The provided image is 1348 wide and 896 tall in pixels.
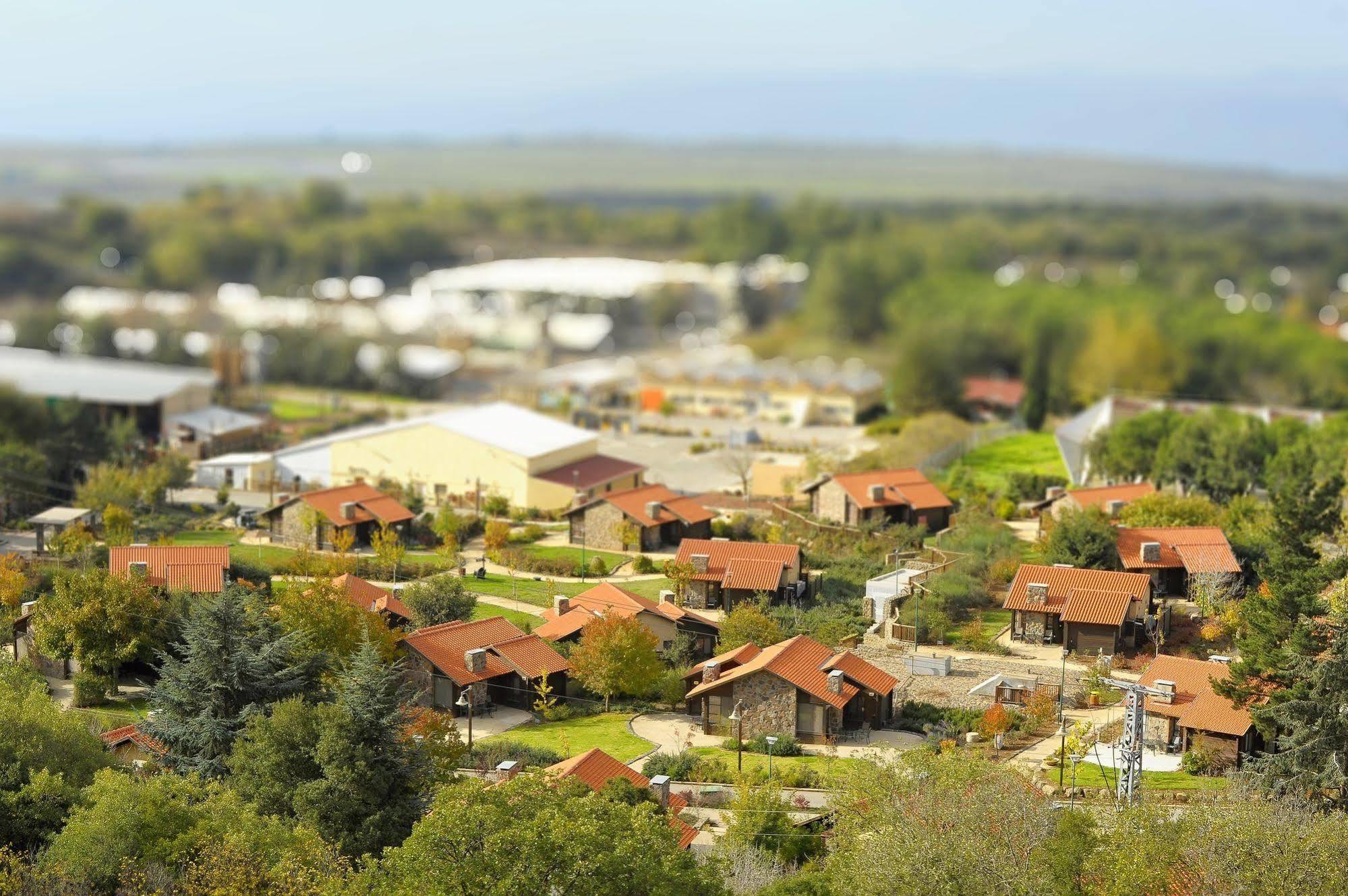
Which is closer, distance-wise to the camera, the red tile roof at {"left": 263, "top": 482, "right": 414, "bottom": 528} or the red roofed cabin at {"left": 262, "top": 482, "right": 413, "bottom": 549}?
the red roofed cabin at {"left": 262, "top": 482, "right": 413, "bottom": 549}

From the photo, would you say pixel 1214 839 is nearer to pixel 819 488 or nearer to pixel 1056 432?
pixel 819 488

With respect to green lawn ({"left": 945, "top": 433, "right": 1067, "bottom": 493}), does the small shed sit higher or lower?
higher

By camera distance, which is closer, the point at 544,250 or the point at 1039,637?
the point at 1039,637

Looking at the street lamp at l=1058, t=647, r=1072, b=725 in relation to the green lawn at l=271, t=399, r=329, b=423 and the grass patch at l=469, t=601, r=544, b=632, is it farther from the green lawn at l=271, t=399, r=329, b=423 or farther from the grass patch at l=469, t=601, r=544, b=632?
the green lawn at l=271, t=399, r=329, b=423

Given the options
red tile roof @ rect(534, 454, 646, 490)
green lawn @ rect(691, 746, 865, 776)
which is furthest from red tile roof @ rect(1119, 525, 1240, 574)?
red tile roof @ rect(534, 454, 646, 490)

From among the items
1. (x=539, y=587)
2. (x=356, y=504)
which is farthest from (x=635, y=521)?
(x=356, y=504)

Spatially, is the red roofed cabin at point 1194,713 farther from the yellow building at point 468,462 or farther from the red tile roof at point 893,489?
the yellow building at point 468,462

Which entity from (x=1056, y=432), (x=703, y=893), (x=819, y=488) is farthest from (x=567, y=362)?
(x=703, y=893)
